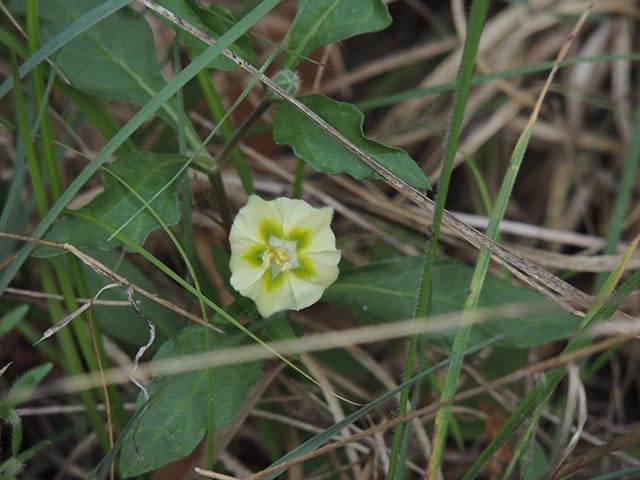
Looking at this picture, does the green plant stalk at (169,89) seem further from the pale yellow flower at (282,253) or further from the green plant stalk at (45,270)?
the pale yellow flower at (282,253)

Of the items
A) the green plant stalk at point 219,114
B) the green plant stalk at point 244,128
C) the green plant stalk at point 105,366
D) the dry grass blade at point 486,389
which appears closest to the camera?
the dry grass blade at point 486,389

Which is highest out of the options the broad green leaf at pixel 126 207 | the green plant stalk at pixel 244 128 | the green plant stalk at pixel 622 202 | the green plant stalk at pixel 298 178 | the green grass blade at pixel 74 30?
the green grass blade at pixel 74 30

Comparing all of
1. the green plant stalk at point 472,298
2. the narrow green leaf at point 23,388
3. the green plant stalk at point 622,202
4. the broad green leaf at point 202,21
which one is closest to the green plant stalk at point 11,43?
the broad green leaf at point 202,21

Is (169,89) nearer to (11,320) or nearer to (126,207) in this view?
(126,207)

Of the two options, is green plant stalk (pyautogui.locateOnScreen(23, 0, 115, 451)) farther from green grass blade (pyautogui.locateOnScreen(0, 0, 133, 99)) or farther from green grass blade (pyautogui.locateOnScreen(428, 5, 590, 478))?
green grass blade (pyautogui.locateOnScreen(428, 5, 590, 478))

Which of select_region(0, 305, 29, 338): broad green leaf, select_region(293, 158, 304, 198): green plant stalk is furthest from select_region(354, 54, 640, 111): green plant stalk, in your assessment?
select_region(0, 305, 29, 338): broad green leaf
